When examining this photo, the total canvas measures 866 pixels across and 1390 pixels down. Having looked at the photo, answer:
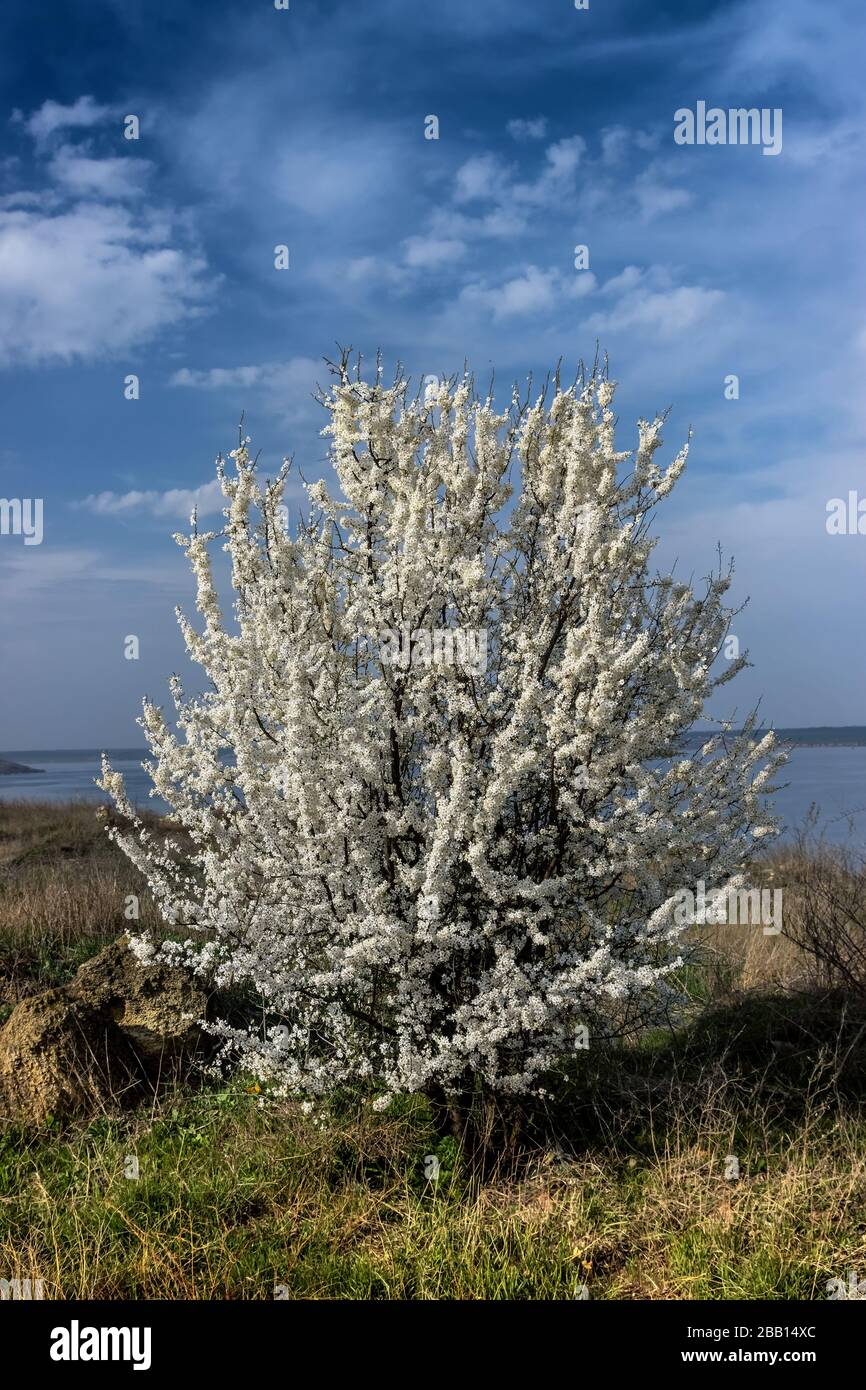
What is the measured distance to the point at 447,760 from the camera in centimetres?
472

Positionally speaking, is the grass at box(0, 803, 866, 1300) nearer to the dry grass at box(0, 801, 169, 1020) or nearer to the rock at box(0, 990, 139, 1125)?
the rock at box(0, 990, 139, 1125)

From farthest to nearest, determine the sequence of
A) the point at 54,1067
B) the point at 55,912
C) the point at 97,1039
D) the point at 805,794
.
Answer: the point at 805,794 < the point at 55,912 < the point at 97,1039 < the point at 54,1067

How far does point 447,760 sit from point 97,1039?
124 inches

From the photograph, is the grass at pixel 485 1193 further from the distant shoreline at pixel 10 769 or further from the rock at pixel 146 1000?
the distant shoreline at pixel 10 769

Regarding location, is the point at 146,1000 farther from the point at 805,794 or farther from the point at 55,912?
the point at 805,794

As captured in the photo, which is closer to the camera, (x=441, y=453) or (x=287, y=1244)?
(x=287, y=1244)

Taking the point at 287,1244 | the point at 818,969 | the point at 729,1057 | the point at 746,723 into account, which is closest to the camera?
the point at 287,1244

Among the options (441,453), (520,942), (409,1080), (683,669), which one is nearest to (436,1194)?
(409,1080)

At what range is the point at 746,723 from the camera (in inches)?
231

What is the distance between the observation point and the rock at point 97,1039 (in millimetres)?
5977

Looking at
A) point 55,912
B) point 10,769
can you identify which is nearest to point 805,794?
point 55,912

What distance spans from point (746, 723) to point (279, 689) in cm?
277

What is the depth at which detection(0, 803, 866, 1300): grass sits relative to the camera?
172 inches

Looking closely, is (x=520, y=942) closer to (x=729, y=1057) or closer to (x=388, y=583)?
(x=388, y=583)
